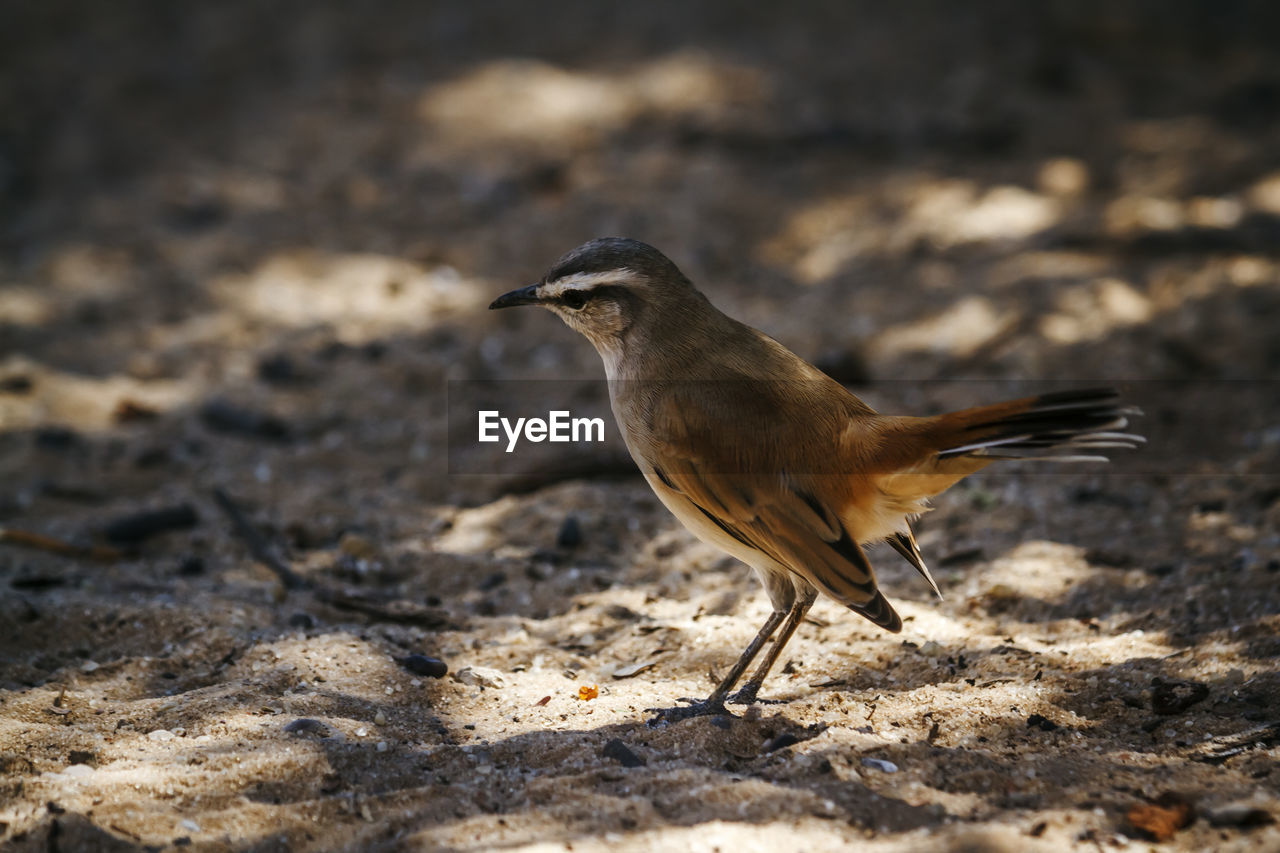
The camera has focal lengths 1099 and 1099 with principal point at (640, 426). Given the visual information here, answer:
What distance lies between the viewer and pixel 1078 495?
19.7 ft

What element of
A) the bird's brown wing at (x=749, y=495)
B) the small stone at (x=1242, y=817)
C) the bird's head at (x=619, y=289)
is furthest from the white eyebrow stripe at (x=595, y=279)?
the small stone at (x=1242, y=817)

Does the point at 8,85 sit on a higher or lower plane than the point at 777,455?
higher

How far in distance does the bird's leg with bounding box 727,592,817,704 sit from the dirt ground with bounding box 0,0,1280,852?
12 cm

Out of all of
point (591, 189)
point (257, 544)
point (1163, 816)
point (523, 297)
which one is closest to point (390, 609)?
point (257, 544)

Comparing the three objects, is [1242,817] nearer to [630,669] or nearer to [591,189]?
[630,669]

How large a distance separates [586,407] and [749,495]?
321 cm

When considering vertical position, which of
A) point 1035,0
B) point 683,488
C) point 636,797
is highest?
point 1035,0

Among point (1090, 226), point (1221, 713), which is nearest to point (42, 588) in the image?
point (1221, 713)

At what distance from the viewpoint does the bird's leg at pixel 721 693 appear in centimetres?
403

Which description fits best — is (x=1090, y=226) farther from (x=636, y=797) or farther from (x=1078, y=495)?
(x=636, y=797)

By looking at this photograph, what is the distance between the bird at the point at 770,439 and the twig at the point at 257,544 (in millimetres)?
1860

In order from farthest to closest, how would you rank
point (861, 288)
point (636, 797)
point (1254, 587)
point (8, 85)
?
point (8, 85) → point (861, 288) → point (1254, 587) → point (636, 797)

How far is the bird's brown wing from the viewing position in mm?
3947

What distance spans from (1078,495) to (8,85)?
401 inches
